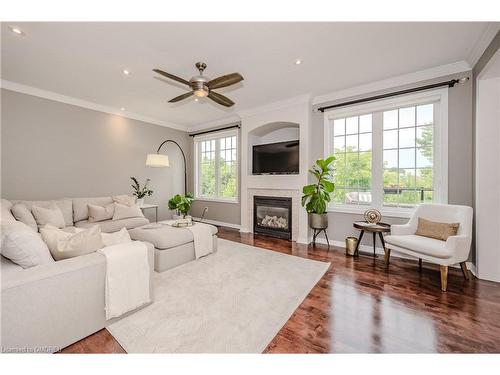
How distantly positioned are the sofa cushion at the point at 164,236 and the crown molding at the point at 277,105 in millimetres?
3021

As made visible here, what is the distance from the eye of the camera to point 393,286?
2.36 meters

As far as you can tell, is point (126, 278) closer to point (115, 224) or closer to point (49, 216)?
point (115, 224)

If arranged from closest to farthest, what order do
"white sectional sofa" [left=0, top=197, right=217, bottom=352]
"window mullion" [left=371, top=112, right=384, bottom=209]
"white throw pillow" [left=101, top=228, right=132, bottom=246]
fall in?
"white sectional sofa" [left=0, top=197, right=217, bottom=352]
"white throw pillow" [left=101, top=228, right=132, bottom=246]
"window mullion" [left=371, top=112, right=384, bottom=209]

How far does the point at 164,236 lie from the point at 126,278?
1.04 metres

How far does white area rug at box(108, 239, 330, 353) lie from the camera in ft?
4.95

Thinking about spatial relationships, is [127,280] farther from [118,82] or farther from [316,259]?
[118,82]

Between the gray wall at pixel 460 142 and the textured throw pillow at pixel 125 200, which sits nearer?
the gray wall at pixel 460 142

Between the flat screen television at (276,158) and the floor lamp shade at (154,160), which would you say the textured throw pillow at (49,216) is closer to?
the floor lamp shade at (154,160)

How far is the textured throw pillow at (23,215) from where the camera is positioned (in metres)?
2.90

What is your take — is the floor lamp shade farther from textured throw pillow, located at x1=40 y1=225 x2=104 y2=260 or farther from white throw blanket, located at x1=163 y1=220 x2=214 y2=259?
textured throw pillow, located at x1=40 y1=225 x2=104 y2=260

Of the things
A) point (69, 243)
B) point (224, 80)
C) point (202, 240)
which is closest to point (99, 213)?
point (202, 240)

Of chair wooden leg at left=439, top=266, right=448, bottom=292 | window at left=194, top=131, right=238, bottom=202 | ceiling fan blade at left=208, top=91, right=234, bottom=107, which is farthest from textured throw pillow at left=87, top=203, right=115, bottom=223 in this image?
chair wooden leg at left=439, top=266, right=448, bottom=292

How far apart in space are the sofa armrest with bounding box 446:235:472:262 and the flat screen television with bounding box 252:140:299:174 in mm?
2477

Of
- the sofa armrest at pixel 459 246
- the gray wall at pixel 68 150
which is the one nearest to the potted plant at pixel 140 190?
the gray wall at pixel 68 150
